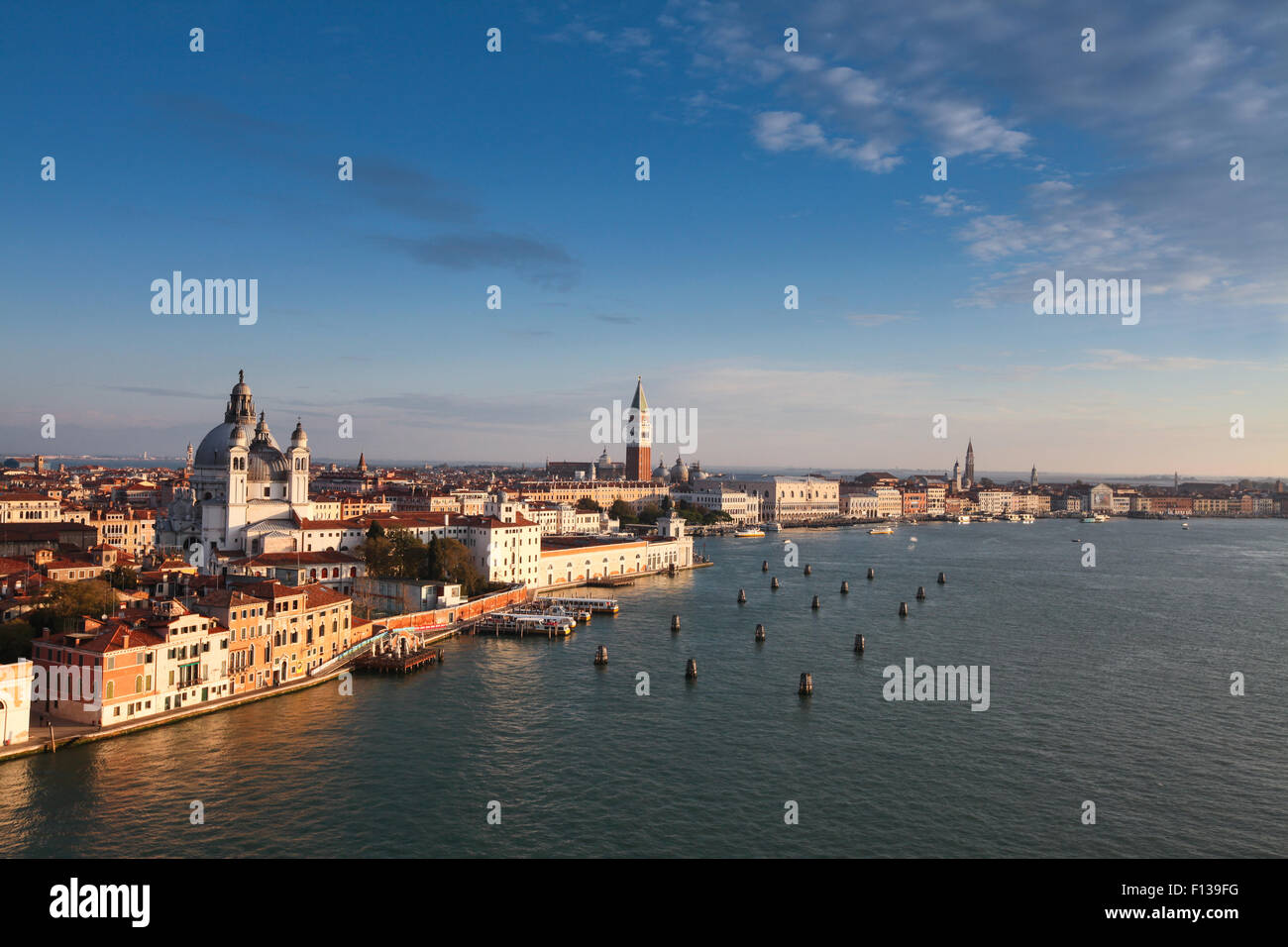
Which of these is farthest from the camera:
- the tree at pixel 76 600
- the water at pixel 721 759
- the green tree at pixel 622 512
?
the green tree at pixel 622 512

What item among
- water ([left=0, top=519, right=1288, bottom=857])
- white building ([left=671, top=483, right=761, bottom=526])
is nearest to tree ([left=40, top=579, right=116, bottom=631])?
water ([left=0, top=519, right=1288, bottom=857])

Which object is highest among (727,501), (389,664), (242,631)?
(727,501)

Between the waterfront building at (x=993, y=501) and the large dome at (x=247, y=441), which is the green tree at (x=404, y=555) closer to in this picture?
the large dome at (x=247, y=441)

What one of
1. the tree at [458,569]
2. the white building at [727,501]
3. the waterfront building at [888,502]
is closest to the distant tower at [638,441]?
the white building at [727,501]

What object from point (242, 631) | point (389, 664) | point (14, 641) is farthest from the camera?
point (389, 664)

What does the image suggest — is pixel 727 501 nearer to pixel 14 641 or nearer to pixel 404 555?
pixel 404 555

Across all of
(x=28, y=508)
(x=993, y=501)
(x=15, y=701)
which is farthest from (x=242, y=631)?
(x=993, y=501)
